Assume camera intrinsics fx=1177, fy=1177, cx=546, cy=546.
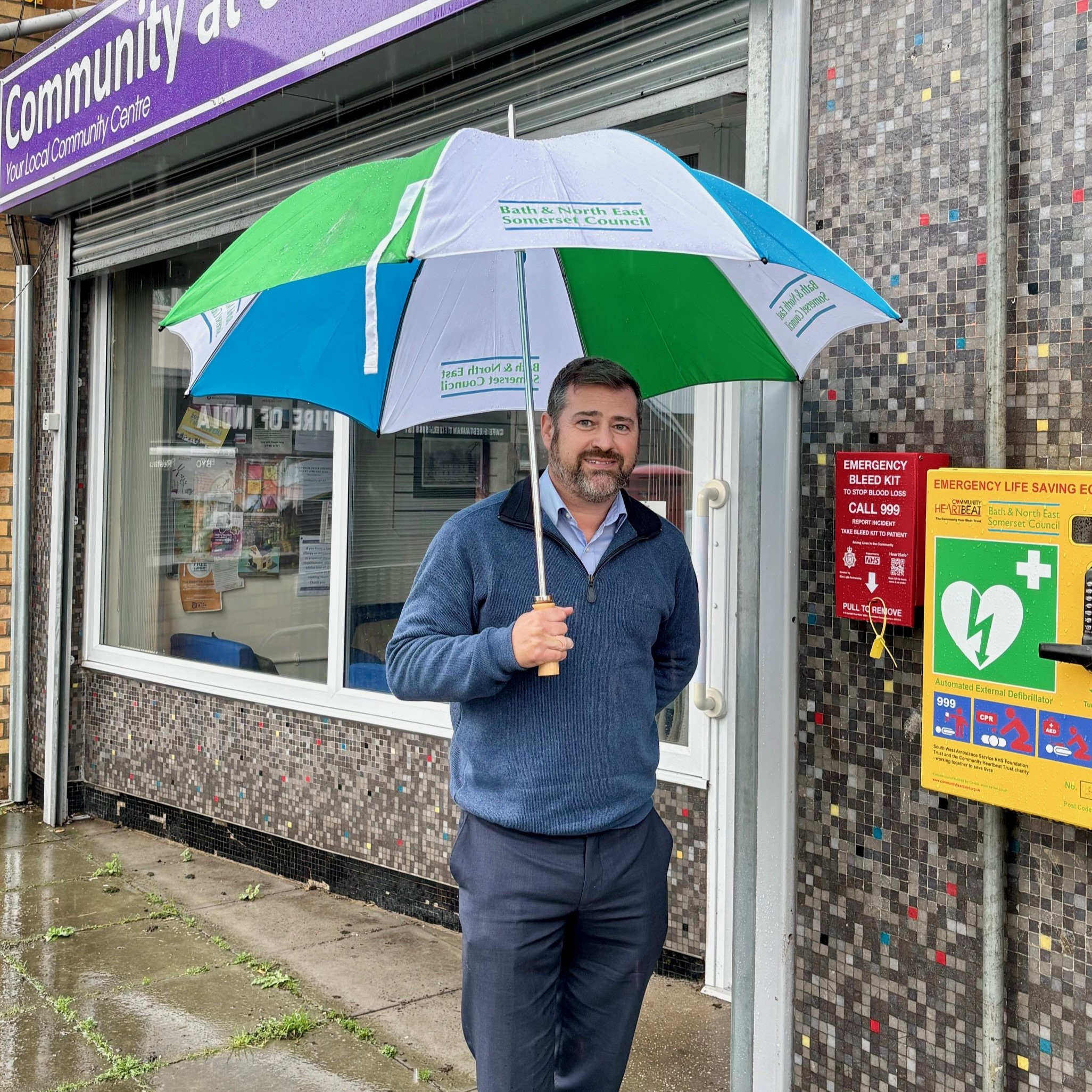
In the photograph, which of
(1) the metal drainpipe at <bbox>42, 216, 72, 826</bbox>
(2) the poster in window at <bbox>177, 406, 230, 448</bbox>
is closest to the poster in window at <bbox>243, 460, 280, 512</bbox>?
(2) the poster in window at <bbox>177, 406, 230, 448</bbox>

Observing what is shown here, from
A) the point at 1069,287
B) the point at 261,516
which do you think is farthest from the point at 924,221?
the point at 261,516

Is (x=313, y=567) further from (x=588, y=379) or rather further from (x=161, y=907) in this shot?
(x=588, y=379)

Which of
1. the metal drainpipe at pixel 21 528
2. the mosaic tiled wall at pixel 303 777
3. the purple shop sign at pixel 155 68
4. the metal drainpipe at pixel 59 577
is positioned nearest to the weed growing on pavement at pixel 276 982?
the mosaic tiled wall at pixel 303 777

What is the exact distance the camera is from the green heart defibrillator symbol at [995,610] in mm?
2406

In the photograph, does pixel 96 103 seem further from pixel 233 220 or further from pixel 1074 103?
pixel 1074 103

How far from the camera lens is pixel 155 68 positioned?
197 inches

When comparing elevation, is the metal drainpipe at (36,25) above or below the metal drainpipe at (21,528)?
above

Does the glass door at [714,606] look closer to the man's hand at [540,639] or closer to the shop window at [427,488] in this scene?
the shop window at [427,488]

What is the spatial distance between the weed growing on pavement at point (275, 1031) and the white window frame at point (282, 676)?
1.20 metres

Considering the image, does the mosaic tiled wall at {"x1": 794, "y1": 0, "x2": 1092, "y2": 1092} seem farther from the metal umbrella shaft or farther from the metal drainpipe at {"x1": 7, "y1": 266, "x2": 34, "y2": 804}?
the metal drainpipe at {"x1": 7, "y1": 266, "x2": 34, "y2": 804}

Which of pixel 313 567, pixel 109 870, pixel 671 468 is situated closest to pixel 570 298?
pixel 671 468

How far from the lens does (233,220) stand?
5270 mm

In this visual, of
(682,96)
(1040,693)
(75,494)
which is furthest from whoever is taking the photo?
(75,494)

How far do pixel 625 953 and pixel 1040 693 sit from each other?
104 centimetres
